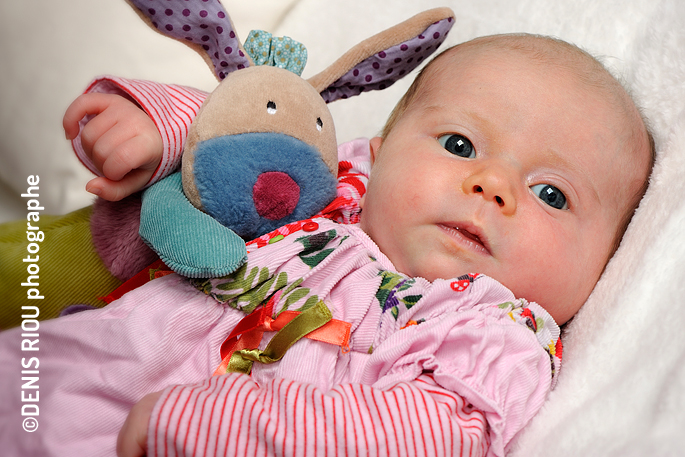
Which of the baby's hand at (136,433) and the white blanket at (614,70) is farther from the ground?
the white blanket at (614,70)

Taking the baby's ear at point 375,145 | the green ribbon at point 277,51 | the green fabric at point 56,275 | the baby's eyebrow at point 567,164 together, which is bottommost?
the green fabric at point 56,275

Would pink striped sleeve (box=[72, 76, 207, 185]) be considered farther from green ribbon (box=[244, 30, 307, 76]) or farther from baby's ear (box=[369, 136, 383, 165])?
baby's ear (box=[369, 136, 383, 165])

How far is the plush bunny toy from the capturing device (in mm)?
809

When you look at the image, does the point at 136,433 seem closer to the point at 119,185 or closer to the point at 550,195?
the point at 119,185

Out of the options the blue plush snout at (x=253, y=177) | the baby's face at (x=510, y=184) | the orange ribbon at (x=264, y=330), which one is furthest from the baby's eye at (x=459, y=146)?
the orange ribbon at (x=264, y=330)

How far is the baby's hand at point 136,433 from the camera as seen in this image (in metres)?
0.66

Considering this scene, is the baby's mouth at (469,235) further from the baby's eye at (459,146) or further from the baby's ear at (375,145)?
the baby's ear at (375,145)

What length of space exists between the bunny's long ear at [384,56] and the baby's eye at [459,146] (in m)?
0.23

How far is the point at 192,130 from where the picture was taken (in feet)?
2.83

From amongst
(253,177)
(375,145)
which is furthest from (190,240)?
(375,145)

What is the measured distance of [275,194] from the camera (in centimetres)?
85

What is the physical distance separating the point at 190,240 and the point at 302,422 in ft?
0.99

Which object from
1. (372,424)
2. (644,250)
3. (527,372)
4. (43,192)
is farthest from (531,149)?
(43,192)

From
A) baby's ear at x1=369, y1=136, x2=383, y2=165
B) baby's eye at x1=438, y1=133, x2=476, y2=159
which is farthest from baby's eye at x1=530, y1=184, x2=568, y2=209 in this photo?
baby's ear at x1=369, y1=136, x2=383, y2=165
